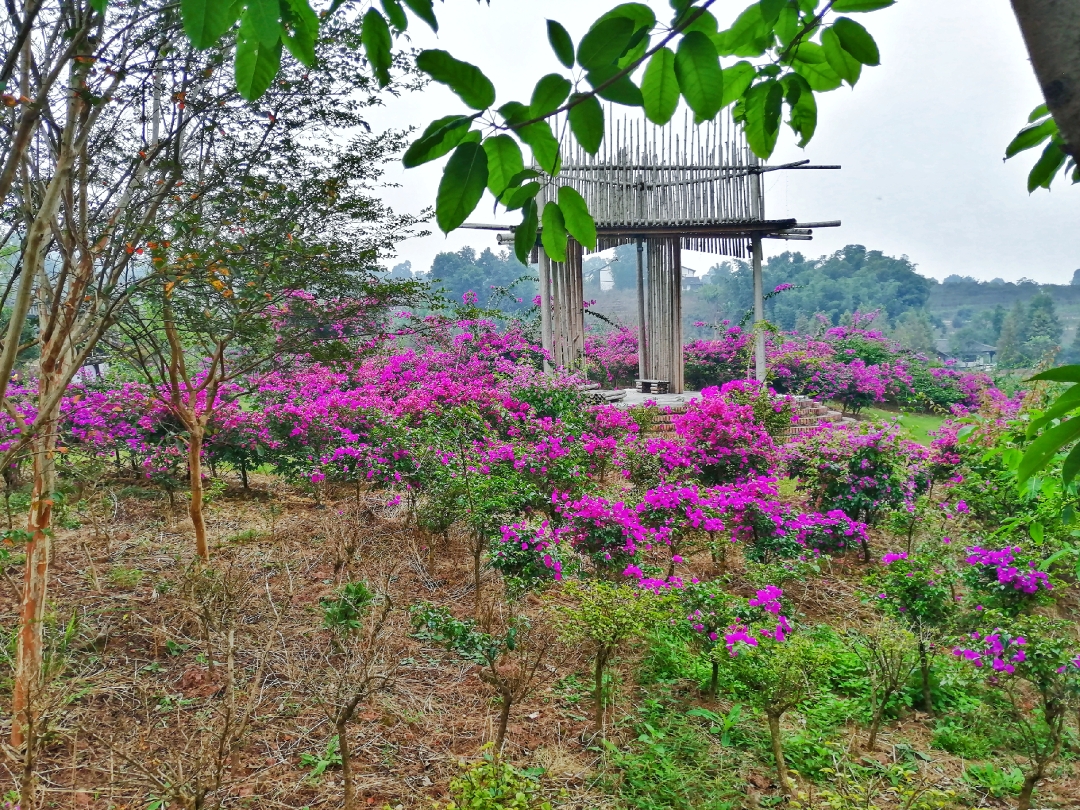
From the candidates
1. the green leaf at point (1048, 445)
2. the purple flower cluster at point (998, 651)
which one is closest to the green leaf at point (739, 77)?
the green leaf at point (1048, 445)

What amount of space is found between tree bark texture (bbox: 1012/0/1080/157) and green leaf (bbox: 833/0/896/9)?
1.10 feet

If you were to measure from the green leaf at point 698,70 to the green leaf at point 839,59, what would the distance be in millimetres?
232

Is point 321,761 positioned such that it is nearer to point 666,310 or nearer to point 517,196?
point 517,196

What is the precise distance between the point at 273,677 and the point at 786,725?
2.44 m

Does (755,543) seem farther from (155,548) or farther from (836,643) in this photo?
(155,548)

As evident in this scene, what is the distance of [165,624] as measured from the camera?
3.37 metres

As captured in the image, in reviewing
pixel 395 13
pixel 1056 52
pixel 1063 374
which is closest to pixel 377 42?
pixel 395 13

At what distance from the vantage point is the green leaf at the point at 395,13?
639mm

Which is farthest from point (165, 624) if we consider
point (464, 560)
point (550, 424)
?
point (550, 424)

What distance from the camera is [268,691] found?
2.97m

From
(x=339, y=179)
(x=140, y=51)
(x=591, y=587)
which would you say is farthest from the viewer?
(x=339, y=179)

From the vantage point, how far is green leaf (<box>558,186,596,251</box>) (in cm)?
65

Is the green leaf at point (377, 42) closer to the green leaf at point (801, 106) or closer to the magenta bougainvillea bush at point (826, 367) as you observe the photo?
the green leaf at point (801, 106)

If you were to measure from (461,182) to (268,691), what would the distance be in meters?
3.10
